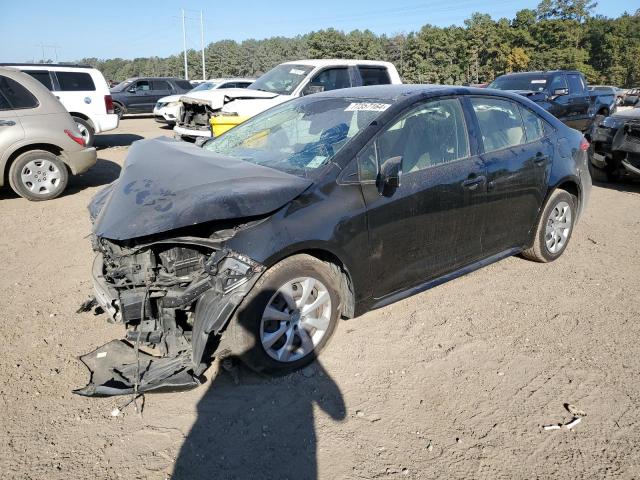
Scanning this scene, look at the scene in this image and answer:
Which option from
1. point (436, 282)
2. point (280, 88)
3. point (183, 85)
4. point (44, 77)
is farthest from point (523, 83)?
point (183, 85)

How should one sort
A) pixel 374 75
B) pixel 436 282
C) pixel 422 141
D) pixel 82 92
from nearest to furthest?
pixel 422 141
pixel 436 282
pixel 374 75
pixel 82 92

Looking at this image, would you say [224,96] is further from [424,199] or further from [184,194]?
[184,194]

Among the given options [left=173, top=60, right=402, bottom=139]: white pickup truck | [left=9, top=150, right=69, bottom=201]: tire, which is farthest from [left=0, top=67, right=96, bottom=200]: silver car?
[left=173, top=60, right=402, bottom=139]: white pickup truck

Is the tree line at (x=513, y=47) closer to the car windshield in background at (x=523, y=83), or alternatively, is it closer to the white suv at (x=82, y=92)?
the car windshield in background at (x=523, y=83)

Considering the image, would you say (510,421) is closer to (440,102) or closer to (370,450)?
(370,450)

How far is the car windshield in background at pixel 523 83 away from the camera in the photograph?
12.4m

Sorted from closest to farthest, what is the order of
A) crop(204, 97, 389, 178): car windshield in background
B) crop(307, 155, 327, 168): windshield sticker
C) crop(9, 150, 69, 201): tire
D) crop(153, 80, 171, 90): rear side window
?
crop(307, 155, 327, 168): windshield sticker, crop(204, 97, 389, 178): car windshield in background, crop(9, 150, 69, 201): tire, crop(153, 80, 171, 90): rear side window

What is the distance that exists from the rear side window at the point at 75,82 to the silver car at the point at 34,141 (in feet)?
16.0

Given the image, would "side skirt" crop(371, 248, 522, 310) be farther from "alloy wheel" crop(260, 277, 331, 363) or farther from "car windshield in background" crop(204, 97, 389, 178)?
"car windshield in background" crop(204, 97, 389, 178)

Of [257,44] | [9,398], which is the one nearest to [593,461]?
[9,398]

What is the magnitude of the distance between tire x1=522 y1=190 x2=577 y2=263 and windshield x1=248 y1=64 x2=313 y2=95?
226 inches

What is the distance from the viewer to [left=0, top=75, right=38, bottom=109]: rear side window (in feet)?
22.9

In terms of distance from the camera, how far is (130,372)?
117 inches

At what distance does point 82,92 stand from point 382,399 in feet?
37.9
